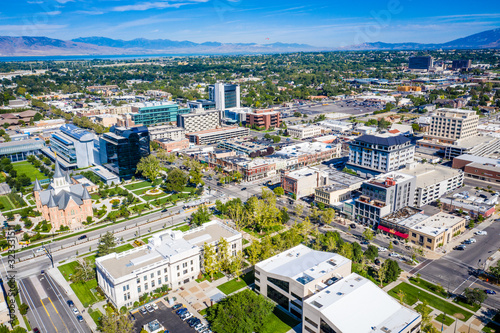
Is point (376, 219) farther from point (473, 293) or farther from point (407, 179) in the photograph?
point (473, 293)

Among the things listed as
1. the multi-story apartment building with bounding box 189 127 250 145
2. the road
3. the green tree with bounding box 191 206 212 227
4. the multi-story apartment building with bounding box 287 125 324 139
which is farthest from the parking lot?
the multi-story apartment building with bounding box 287 125 324 139

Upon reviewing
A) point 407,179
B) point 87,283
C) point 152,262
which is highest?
point 407,179

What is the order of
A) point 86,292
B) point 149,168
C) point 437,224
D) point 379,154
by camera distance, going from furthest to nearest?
point 149,168, point 379,154, point 437,224, point 86,292

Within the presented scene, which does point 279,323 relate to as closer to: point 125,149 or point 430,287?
point 430,287

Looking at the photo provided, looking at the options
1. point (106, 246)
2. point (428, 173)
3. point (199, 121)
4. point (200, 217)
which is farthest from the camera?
point (199, 121)

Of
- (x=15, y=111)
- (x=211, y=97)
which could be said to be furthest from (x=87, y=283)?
(x=15, y=111)

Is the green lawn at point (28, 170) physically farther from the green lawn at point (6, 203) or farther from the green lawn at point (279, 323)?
the green lawn at point (279, 323)

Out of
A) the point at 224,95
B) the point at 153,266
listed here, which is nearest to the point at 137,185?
the point at 153,266
